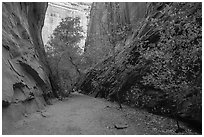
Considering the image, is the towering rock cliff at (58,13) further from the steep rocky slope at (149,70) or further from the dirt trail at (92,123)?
the dirt trail at (92,123)

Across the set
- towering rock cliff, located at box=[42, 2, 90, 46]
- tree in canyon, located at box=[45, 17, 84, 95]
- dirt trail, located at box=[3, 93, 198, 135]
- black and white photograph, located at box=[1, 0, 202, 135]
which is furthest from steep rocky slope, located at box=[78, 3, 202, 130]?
towering rock cliff, located at box=[42, 2, 90, 46]

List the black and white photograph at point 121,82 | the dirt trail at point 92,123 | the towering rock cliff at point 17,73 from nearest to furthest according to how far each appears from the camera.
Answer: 1. the black and white photograph at point 121,82
2. the dirt trail at point 92,123
3. the towering rock cliff at point 17,73

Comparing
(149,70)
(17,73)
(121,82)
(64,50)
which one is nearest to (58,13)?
(64,50)

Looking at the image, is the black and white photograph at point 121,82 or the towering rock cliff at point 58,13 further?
the towering rock cliff at point 58,13

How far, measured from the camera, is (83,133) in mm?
8867

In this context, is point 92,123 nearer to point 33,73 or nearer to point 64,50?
point 33,73

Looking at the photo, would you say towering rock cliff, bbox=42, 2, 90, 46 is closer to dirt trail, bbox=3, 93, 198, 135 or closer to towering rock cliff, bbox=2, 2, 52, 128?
towering rock cliff, bbox=2, 2, 52, 128

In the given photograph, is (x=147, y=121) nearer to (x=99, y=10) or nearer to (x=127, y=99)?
(x=127, y=99)

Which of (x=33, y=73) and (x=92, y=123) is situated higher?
(x=33, y=73)

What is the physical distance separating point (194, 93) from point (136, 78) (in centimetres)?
609

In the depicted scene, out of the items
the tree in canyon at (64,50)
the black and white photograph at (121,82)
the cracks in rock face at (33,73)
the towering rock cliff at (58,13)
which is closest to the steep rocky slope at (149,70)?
the black and white photograph at (121,82)

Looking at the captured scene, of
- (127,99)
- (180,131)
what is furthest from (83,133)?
(127,99)

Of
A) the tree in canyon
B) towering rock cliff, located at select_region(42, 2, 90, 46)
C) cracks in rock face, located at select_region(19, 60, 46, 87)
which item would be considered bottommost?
cracks in rock face, located at select_region(19, 60, 46, 87)

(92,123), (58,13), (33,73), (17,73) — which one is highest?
(58,13)
